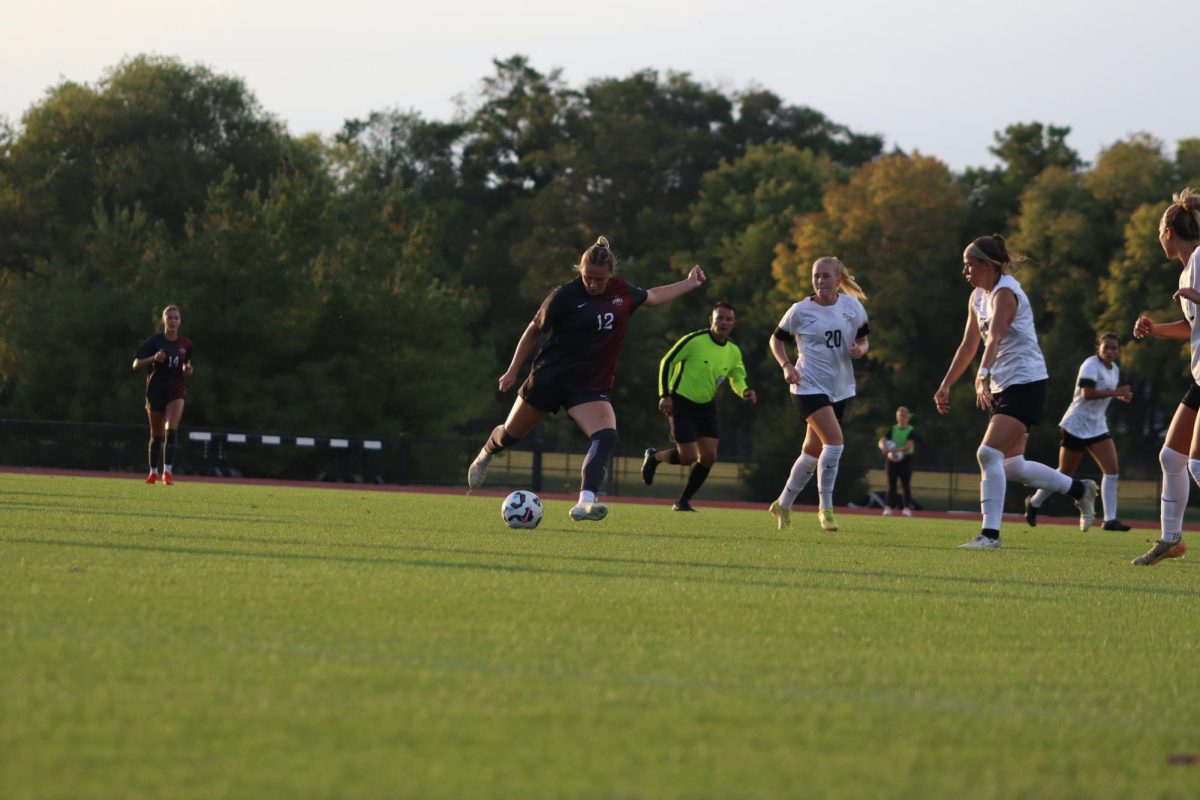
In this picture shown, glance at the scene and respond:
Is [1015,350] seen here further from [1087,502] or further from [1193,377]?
[1087,502]

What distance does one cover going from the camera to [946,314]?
59.3 m

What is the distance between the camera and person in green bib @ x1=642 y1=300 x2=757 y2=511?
1952 centimetres

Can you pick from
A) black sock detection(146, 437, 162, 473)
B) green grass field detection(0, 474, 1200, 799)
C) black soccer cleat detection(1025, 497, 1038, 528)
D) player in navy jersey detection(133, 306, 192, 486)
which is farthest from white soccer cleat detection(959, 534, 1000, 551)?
black sock detection(146, 437, 162, 473)

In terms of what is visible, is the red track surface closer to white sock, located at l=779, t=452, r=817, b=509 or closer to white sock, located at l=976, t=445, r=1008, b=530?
white sock, located at l=779, t=452, r=817, b=509

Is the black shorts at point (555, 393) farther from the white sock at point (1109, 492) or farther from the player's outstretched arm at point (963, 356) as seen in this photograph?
the white sock at point (1109, 492)

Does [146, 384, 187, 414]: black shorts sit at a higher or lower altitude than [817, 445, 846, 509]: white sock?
higher

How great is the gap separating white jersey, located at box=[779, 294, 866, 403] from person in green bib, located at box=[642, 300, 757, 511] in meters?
3.97

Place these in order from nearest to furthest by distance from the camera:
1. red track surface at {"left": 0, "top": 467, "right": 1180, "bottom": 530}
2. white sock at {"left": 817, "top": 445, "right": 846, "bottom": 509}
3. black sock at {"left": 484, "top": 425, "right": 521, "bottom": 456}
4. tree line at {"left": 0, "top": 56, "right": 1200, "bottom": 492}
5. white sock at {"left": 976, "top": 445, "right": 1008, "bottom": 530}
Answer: white sock at {"left": 976, "top": 445, "right": 1008, "bottom": 530} < black sock at {"left": 484, "top": 425, "right": 521, "bottom": 456} < white sock at {"left": 817, "top": 445, "right": 846, "bottom": 509} < red track surface at {"left": 0, "top": 467, "right": 1180, "bottom": 530} < tree line at {"left": 0, "top": 56, "right": 1200, "bottom": 492}

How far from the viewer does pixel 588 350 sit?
1291cm

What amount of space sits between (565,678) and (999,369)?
8786 mm

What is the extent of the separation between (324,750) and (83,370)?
39344mm

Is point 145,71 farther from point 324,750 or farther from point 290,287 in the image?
point 324,750

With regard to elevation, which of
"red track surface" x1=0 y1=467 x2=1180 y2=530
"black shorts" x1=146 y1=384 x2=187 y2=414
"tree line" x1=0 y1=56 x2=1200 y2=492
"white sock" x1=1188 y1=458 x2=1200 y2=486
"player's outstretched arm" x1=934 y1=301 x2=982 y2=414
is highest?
"tree line" x1=0 y1=56 x2=1200 y2=492

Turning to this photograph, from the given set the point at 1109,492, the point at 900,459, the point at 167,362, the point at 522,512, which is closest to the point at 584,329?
the point at 522,512
